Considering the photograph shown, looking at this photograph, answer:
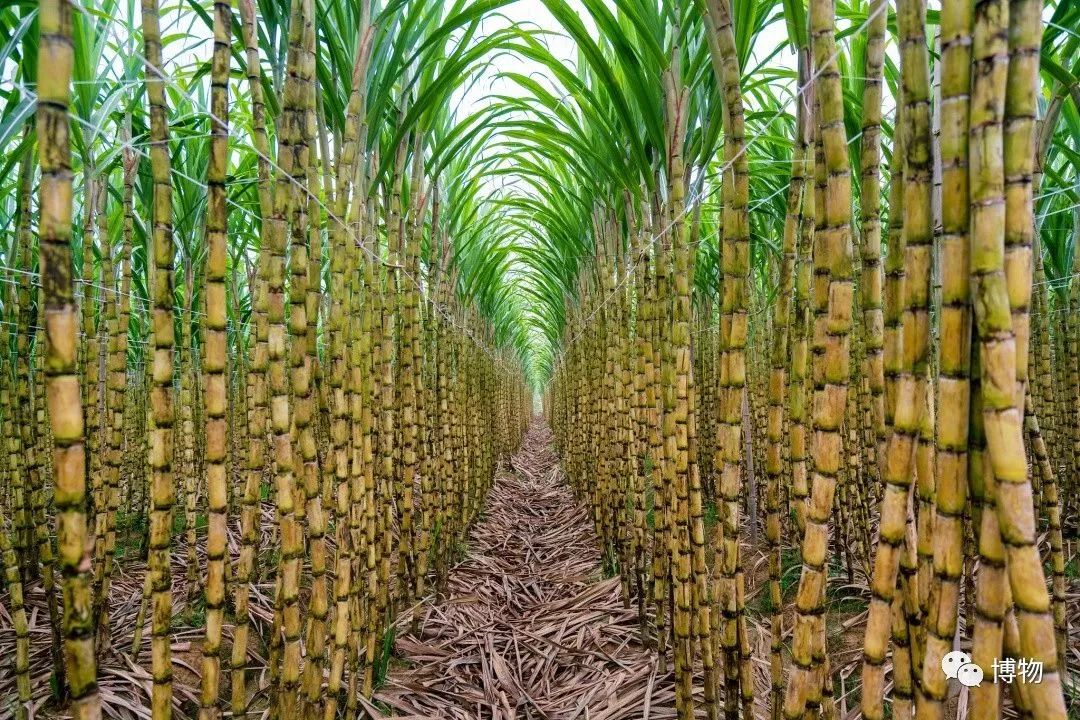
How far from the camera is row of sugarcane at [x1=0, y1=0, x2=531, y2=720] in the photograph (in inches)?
24.5

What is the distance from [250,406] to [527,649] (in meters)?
1.50

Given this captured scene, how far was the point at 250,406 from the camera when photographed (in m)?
1.50

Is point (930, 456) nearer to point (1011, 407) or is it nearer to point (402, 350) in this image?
point (1011, 407)

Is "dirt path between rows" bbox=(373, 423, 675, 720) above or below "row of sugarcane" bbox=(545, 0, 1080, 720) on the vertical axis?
below

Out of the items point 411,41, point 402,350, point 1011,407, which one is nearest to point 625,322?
point 402,350

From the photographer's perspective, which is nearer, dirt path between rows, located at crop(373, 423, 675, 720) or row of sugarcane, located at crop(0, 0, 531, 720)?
row of sugarcane, located at crop(0, 0, 531, 720)

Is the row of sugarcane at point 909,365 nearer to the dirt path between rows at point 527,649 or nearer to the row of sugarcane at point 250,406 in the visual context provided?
the dirt path between rows at point 527,649

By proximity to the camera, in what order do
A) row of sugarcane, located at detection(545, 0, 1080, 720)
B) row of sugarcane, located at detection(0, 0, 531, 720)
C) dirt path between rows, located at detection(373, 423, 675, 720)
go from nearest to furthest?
row of sugarcane, located at detection(545, 0, 1080, 720), row of sugarcane, located at detection(0, 0, 531, 720), dirt path between rows, located at detection(373, 423, 675, 720)

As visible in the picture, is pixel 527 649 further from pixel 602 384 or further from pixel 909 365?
pixel 909 365

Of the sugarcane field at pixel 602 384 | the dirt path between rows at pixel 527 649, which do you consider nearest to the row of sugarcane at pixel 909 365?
the sugarcane field at pixel 602 384

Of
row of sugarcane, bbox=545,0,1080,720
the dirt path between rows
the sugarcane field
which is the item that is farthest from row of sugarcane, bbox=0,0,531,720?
row of sugarcane, bbox=545,0,1080,720

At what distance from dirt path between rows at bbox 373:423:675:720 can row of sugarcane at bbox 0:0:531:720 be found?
19 cm

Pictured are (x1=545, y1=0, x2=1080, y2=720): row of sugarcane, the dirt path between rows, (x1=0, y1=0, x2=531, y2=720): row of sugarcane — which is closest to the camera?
(x1=545, y1=0, x2=1080, y2=720): row of sugarcane

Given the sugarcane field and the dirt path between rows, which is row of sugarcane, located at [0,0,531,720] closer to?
the sugarcane field
